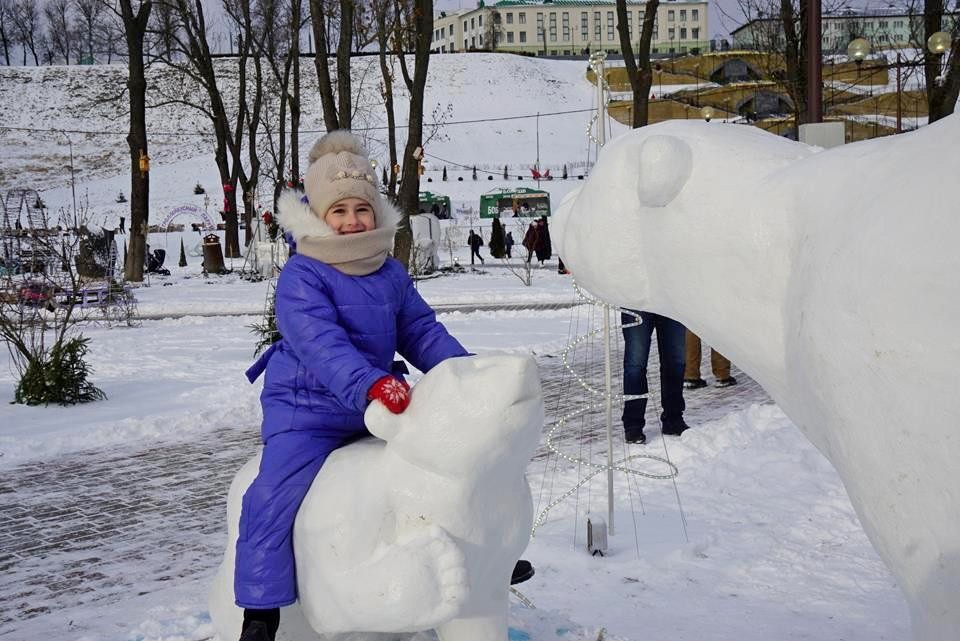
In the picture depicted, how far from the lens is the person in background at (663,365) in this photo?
7191 mm

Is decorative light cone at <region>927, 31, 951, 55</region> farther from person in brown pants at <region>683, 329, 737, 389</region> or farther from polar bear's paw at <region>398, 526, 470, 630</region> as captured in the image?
polar bear's paw at <region>398, 526, 470, 630</region>

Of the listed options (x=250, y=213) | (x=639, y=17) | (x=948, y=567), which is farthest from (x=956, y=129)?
(x=639, y=17)

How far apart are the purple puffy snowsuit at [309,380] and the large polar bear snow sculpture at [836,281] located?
0.71m

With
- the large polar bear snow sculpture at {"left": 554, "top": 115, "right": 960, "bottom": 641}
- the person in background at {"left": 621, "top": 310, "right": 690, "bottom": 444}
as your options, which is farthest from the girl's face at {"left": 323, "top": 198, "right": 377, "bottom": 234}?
the person in background at {"left": 621, "top": 310, "right": 690, "bottom": 444}

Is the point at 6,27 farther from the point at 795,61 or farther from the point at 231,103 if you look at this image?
the point at 795,61

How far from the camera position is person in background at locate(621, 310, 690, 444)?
719cm

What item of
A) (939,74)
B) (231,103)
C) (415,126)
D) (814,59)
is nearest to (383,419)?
(814,59)

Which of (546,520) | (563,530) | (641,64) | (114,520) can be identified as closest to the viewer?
(563,530)

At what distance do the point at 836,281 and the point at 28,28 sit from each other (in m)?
92.1

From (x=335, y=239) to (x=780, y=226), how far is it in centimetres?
130

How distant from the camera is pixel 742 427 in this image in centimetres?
701

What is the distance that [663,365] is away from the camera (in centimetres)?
736

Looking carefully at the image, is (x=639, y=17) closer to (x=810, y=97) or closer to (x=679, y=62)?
(x=679, y=62)

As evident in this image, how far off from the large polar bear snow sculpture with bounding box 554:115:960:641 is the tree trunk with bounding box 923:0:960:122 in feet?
46.3
